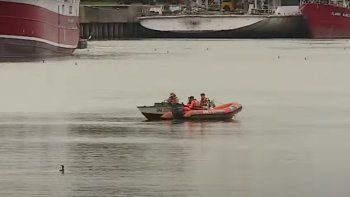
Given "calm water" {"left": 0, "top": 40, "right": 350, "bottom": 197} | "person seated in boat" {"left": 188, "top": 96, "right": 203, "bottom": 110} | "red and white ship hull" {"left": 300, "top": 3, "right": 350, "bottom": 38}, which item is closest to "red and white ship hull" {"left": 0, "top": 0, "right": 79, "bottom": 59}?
"calm water" {"left": 0, "top": 40, "right": 350, "bottom": 197}

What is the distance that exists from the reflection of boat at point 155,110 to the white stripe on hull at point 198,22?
115 meters

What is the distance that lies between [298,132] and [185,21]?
120351mm

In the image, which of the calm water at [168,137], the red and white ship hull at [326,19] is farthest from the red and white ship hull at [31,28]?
the red and white ship hull at [326,19]

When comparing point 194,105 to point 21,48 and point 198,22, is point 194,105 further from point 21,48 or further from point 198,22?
point 198,22

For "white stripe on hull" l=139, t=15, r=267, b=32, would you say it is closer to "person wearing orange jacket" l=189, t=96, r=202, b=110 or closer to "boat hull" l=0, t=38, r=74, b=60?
"boat hull" l=0, t=38, r=74, b=60

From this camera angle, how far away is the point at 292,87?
76.4 m

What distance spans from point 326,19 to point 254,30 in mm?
9429

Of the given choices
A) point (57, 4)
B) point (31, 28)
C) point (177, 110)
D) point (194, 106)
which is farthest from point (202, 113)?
point (57, 4)

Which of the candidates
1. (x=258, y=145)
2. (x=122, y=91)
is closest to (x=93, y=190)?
(x=258, y=145)

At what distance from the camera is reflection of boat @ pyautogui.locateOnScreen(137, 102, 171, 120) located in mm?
50688

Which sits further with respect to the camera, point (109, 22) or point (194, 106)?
point (109, 22)

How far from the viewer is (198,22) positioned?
166750 mm

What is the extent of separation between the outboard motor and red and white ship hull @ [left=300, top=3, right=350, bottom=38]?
12028 cm

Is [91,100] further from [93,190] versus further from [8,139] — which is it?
[93,190]
